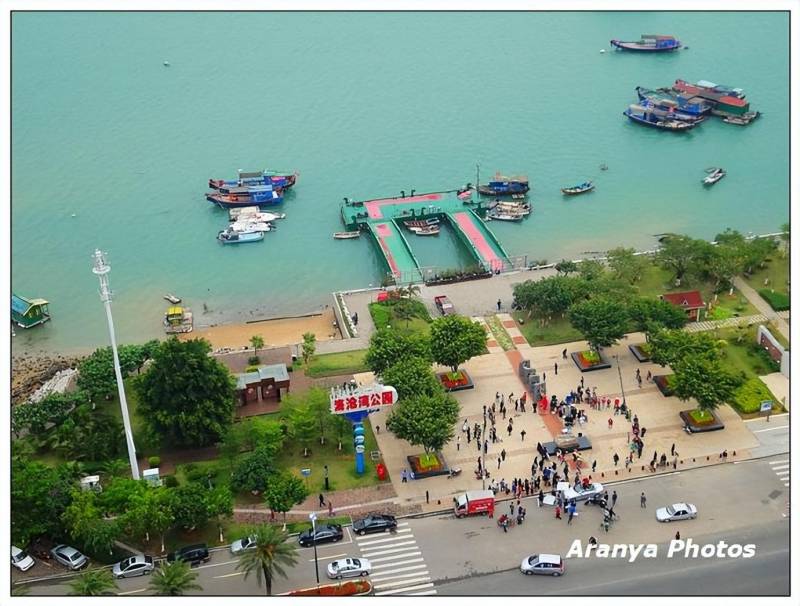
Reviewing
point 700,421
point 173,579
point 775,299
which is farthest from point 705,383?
point 173,579

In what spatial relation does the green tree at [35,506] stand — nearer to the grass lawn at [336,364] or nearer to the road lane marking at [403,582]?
the road lane marking at [403,582]

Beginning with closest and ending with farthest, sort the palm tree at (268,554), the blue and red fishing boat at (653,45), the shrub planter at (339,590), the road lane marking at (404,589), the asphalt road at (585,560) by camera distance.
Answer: the palm tree at (268,554), the shrub planter at (339,590), the asphalt road at (585,560), the road lane marking at (404,589), the blue and red fishing boat at (653,45)

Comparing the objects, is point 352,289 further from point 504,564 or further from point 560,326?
point 504,564

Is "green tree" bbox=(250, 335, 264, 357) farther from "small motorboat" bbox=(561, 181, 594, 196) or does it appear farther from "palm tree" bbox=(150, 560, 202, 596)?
"small motorboat" bbox=(561, 181, 594, 196)

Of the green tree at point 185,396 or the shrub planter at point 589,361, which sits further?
the shrub planter at point 589,361

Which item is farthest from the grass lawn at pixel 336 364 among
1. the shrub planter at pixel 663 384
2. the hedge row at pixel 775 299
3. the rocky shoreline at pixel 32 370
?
the hedge row at pixel 775 299

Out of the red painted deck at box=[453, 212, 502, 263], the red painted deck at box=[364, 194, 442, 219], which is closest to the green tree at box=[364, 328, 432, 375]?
the red painted deck at box=[453, 212, 502, 263]
